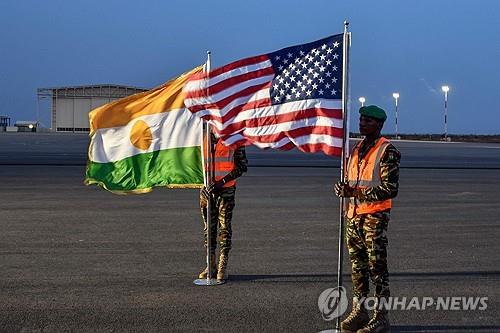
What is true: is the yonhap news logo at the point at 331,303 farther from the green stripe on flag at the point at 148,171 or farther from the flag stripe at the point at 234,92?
the flag stripe at the point at 234,92

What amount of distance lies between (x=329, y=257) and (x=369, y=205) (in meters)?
3.57

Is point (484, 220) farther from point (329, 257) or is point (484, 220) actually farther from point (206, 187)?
point (206, 187)

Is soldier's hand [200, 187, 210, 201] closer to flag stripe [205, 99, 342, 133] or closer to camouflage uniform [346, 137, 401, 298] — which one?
flag stripe [205, 99, 342, 133]

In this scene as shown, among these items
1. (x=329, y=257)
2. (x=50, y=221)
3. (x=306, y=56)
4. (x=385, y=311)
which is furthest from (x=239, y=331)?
(x=50, y=221)

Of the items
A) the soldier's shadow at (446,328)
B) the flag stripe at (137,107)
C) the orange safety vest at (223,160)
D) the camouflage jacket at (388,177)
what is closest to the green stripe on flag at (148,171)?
the orange safety vest at (223,160)

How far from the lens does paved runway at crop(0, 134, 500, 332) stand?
19.3 feet

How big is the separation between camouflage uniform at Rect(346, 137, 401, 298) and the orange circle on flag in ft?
8.93

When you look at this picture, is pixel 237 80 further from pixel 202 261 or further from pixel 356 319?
pixel 202 261

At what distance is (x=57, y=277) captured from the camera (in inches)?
291

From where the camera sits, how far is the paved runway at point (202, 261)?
587cm

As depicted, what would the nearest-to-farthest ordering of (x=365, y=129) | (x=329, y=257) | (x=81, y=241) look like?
(x=365, y=129)
(x=329, y=257)
(x=81, y=241)

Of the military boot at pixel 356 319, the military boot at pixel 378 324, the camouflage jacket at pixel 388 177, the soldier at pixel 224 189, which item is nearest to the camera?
the camouflage jacket at pixel 388 177

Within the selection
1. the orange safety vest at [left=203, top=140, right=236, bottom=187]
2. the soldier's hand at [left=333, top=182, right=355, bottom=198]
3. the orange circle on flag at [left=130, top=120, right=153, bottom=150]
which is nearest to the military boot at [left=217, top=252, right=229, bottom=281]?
the orange safety vest at [left=203, top=140, right=236, bottom=187]

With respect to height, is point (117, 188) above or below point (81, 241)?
above
